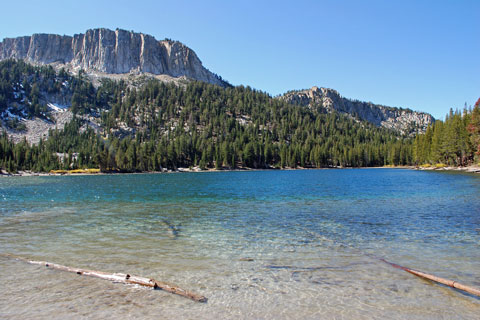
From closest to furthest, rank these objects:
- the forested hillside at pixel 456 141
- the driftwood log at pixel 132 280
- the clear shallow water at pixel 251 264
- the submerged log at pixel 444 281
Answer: the clear shallow water at pixel 251 264
the submerged log at pixel 444 281
the driftwood log at pixel 132 280
the forested hillside at pixel 456 141

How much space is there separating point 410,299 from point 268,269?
452 cm


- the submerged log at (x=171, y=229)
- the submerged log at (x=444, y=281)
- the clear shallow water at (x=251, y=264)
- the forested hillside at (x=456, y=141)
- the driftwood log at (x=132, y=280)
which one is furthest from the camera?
the forested hillside at (x=456, y=141)

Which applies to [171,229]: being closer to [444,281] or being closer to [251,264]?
[251,264]

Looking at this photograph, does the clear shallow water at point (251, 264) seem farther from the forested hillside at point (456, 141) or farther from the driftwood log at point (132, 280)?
the forested hillside at point (456, 141)

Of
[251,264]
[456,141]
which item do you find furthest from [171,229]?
[456,141]

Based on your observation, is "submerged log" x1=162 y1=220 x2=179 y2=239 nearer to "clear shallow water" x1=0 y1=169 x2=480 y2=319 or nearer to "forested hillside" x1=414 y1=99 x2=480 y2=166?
"clear shallow water" x1=0 y1=169 x2=480 y2=319

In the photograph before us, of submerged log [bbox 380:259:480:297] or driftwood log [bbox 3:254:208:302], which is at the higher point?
submerged log [bbox 380:259:480:297]

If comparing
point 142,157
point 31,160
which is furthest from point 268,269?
point 31,160

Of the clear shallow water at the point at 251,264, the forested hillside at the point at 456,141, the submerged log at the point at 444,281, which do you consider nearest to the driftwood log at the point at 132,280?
the clear shallow water at the point at 251,264

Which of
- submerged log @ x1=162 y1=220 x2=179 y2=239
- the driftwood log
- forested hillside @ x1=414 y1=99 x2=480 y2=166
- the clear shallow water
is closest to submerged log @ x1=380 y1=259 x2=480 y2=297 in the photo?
the clear shallow water

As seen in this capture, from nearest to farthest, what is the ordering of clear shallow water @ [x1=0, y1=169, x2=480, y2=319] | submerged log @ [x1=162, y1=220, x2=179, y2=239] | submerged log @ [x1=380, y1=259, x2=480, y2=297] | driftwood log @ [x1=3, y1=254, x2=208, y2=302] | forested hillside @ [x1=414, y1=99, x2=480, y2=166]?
clear shallow water @ [x1=0, y1=169, x2=480, y2=319] < submerged log @ [x1=380, y1=259, x2=480, y2=297] < driftwood log @ [x1=3, y1=254, x2=208, y2=302] < submerged log @ [x1=162, y1=220, x2=179, y2=239] < forested hillside @ [x1=414, y1=99, x2=480, y2=166]

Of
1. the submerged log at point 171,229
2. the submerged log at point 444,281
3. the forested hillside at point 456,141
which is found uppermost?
the forested hillside at point 456,141

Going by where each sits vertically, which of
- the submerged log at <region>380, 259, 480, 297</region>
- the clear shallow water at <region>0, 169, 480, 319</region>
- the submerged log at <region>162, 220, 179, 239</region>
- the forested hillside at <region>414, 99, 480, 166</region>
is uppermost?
the forested hillside at <region>414, 99, 480, 166</region>

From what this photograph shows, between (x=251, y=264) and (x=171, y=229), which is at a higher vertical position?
(x=251, y=264)
